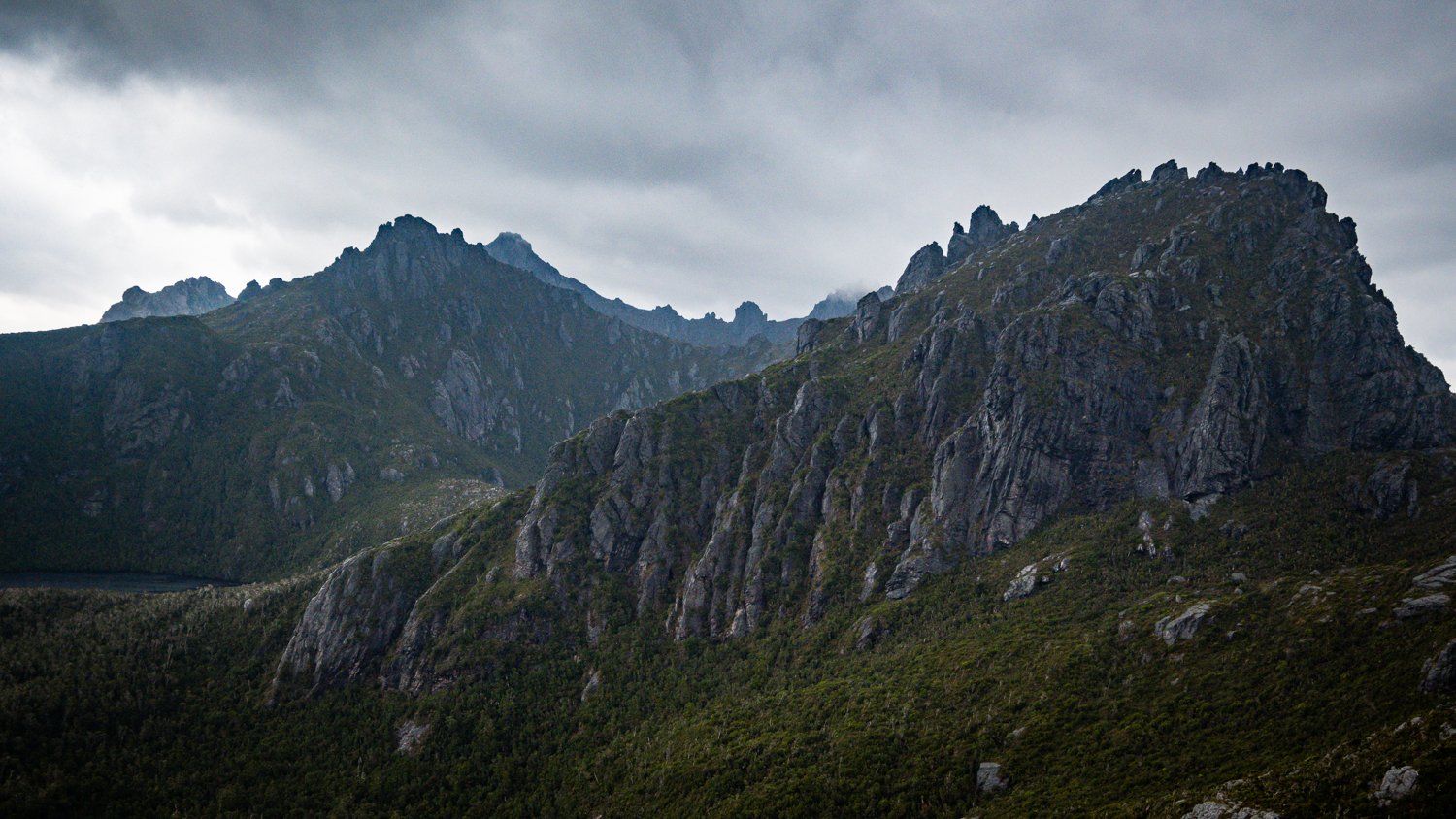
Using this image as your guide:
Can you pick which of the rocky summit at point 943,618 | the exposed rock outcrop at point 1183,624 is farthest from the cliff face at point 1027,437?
the exposed rock outcrop at point 1183,624

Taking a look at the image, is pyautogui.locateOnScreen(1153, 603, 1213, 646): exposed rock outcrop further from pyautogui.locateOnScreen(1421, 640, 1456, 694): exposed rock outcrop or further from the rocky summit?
pyautogui.locateOnScreen(1421, 640, 1456, 694): exposed rock outcrop

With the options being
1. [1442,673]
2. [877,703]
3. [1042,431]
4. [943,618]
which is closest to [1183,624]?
[1442,673]

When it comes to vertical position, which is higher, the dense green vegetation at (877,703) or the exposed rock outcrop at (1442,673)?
the exposed rock outcrop at (1442,673)

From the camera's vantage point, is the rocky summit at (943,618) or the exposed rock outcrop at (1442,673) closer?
the exposed rock outcrop at (1442,673)

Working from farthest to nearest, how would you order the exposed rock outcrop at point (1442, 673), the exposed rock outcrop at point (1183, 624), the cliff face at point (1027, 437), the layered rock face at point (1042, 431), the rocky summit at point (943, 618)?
the cliff face at point (1027, 437) → the layered rock face at point (1042, 431) → the exposed rock outcrop at point (1183, 624) → the rocky summit at point (943, 618) → the exposed rock outcrop at point (1442, 673)

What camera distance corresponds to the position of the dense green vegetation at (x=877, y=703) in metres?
73.8

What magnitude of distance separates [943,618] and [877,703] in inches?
1169

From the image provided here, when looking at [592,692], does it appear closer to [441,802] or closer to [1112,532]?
[441,802]

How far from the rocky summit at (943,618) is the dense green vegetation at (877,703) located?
59 cm

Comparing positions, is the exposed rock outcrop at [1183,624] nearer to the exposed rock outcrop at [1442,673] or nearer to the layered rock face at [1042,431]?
the exposed rock outcrop at [1442,673]

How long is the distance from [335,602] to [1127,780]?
189 m

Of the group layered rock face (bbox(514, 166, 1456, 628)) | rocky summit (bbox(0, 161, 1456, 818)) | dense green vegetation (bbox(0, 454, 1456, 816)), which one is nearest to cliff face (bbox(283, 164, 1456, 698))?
layered rock face (bbox(514, 166, 1456, 628))

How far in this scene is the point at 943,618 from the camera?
419 ft

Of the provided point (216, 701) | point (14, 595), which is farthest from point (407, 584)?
point (14, 595)
